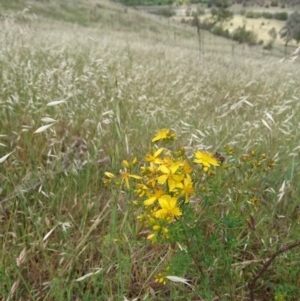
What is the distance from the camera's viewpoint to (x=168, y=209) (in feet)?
3.34

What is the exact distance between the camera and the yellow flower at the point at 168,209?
1.00 metres

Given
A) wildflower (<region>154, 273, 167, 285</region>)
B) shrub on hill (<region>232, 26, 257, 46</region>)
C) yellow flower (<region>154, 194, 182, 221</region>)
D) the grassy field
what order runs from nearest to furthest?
yellow flower (<region>154, 194, 182, 221</region>) < wildflower (<region>154, 273, 167, 285</region>) < the grassy field < shrub on hill (<region>232, 26, 257, 46</region>)

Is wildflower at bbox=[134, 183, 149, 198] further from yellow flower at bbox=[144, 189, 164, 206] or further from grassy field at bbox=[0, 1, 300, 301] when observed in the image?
grassy field at bbox=[0, 1, 300, 301]

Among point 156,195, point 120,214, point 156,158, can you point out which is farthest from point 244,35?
point 156,195

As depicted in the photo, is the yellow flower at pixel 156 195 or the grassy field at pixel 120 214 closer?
the yellow flower at pixel 156 195

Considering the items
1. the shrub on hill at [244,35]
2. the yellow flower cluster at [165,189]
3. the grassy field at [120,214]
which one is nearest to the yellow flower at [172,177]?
the yellow flower cluster at [165,189]

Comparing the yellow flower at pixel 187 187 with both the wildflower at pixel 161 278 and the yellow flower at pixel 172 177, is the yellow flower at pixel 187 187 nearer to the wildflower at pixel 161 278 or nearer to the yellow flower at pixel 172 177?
the yellow flower at pixel 172 177

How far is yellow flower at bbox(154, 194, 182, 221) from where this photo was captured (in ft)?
3.28

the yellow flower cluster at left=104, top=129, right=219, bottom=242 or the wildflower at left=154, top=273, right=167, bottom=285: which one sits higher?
the yellow flower cluster at left=104, top=129, right=219, bottom=242

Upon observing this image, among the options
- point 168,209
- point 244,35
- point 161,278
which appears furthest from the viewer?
point 244,35

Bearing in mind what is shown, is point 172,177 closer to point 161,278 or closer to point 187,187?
point 187,187

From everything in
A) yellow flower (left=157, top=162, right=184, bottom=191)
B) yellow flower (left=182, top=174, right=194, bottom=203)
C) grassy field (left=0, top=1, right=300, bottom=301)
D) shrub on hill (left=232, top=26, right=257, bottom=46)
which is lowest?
shrub on hill (left=232, top=26, right=257, bottom=46)

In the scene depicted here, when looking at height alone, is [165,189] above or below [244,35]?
above

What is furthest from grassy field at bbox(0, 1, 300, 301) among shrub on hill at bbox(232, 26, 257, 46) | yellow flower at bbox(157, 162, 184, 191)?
shrub on hill at bbox(232, 26, 257, 46)
